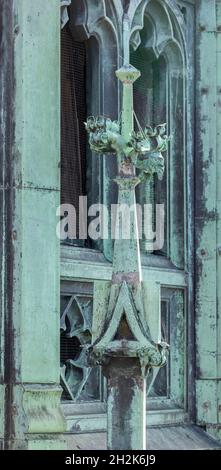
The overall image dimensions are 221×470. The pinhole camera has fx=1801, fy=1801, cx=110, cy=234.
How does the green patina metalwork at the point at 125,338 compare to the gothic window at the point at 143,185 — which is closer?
the green patina metalwork at the point at 125,338

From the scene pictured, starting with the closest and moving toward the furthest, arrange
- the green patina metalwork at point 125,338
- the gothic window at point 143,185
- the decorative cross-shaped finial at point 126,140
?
the green patina metalwork at point 125,338, the decorative cross-shaped finial at point 126,140, the gothic window at point 143,185

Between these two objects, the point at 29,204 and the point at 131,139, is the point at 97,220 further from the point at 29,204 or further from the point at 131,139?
the point at 131,139

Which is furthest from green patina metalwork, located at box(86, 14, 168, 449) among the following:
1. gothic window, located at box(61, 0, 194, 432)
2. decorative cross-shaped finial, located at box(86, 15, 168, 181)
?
gothic window, located at box(61, 0, 194, 432)

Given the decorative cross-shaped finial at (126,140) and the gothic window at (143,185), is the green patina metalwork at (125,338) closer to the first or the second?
the decorative cross-shaped finial at (126,140)

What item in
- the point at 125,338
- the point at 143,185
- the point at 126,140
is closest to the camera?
the point at 125,338

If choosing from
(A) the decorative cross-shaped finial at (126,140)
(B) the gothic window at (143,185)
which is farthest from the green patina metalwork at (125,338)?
→ (B) the gothic window at (143,185)

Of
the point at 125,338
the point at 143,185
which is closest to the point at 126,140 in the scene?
the point at 125,338

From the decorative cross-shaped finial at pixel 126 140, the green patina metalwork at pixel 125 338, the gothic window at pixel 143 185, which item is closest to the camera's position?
the green patina metalwork at pixel 125 338

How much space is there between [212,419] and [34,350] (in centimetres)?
381

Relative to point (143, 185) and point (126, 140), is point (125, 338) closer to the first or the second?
point (126, 140)

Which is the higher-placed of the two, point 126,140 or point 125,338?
point 126,140

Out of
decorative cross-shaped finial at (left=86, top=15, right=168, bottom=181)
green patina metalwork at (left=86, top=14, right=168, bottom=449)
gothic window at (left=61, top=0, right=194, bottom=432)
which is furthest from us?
gothic window at (left=61, top=0, right=194, bottom=432)

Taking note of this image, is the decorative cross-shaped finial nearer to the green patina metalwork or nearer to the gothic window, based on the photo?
the green patina metalwork

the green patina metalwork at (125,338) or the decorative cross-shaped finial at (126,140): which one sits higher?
the decorative cross-shaped finial at (126,140)
